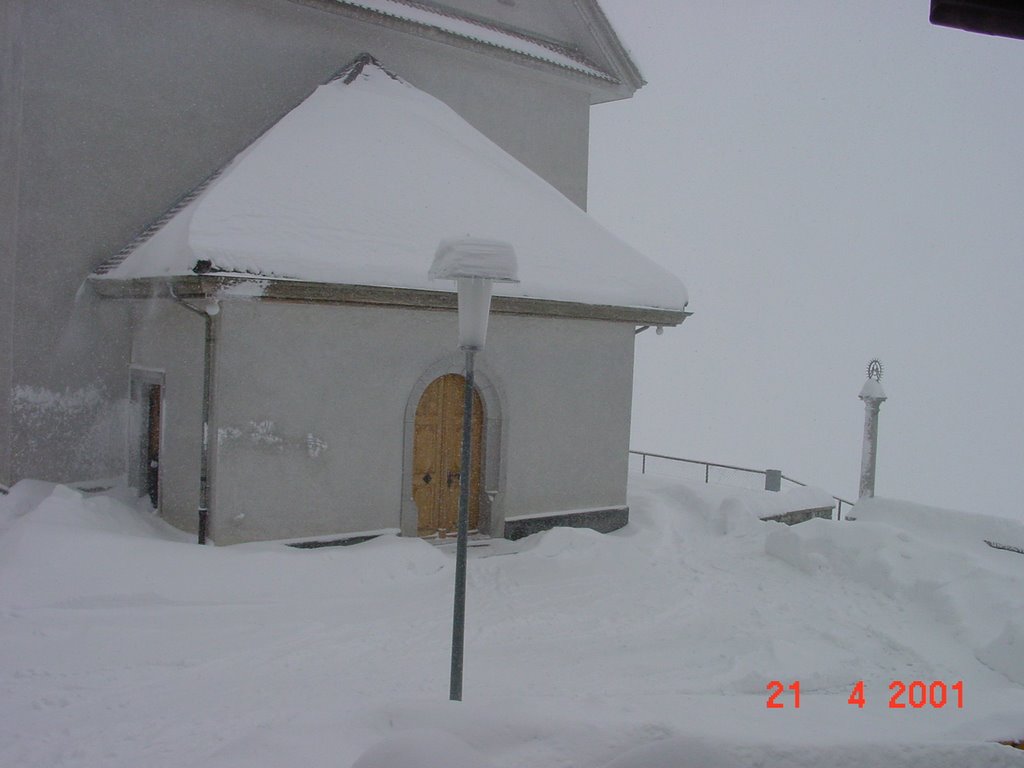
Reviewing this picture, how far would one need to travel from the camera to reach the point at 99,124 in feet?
36.5

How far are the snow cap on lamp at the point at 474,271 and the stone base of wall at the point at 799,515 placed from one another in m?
9.18

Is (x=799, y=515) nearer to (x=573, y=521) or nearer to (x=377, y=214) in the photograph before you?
(x=573, y=521)

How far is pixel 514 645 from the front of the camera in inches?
292

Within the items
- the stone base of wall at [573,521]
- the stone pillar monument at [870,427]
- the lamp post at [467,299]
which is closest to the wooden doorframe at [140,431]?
the stone base of wall at [573,521]

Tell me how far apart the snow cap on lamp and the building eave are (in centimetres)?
326

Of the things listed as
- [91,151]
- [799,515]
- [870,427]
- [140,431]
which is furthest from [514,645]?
[870,427]

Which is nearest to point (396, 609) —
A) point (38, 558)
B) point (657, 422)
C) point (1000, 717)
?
point (38, 558)

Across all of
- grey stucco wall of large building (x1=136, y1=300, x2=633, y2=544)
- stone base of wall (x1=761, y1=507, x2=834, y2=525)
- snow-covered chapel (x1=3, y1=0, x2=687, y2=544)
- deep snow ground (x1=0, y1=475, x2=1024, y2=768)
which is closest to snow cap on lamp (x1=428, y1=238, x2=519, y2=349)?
snow-covered chapel (x1=3, y1=0, x2=687, y2=544)

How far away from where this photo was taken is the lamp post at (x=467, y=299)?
18.5ft

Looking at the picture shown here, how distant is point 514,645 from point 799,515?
8.63 m

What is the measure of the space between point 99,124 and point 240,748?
9.55m

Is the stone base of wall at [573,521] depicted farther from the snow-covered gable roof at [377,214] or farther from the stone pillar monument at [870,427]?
the stone pillar monument at [870,427]

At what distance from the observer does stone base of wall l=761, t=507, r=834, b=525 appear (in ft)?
45.9

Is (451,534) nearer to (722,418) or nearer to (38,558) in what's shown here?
(38,558)
